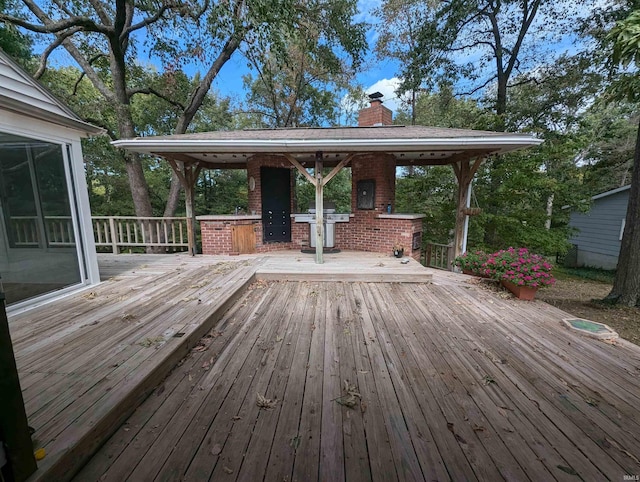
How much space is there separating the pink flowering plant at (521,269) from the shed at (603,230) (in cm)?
887

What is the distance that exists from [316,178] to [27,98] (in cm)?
389

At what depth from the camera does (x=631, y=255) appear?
4699 millimetres

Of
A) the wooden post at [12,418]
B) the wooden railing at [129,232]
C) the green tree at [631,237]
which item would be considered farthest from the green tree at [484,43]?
the wooden post at [12,418]

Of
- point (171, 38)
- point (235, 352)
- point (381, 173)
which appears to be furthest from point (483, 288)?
point (171, 38)

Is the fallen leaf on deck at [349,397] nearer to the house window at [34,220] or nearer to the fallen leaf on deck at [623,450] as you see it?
the fallen leaf on deck at [623,450]

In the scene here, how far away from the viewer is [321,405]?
173 cm

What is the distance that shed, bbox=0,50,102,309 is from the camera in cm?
284

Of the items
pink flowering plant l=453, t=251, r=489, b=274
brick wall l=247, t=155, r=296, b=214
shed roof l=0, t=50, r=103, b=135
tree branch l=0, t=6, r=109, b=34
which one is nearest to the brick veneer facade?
brick wall l=247, t=155, r=296, b=214

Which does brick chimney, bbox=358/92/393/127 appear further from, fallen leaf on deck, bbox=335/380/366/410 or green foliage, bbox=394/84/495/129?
fallen leaf on deck, bbox=335/380/366/410

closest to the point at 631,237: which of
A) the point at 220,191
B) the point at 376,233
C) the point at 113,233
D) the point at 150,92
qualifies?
the point at 376,233

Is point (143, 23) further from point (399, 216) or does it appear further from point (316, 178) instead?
point (399, 216)

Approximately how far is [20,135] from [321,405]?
4255mm

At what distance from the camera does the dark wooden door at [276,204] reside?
21.7 ft

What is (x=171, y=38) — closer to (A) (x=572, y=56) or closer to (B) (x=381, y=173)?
(B) (x=381, y=173)
